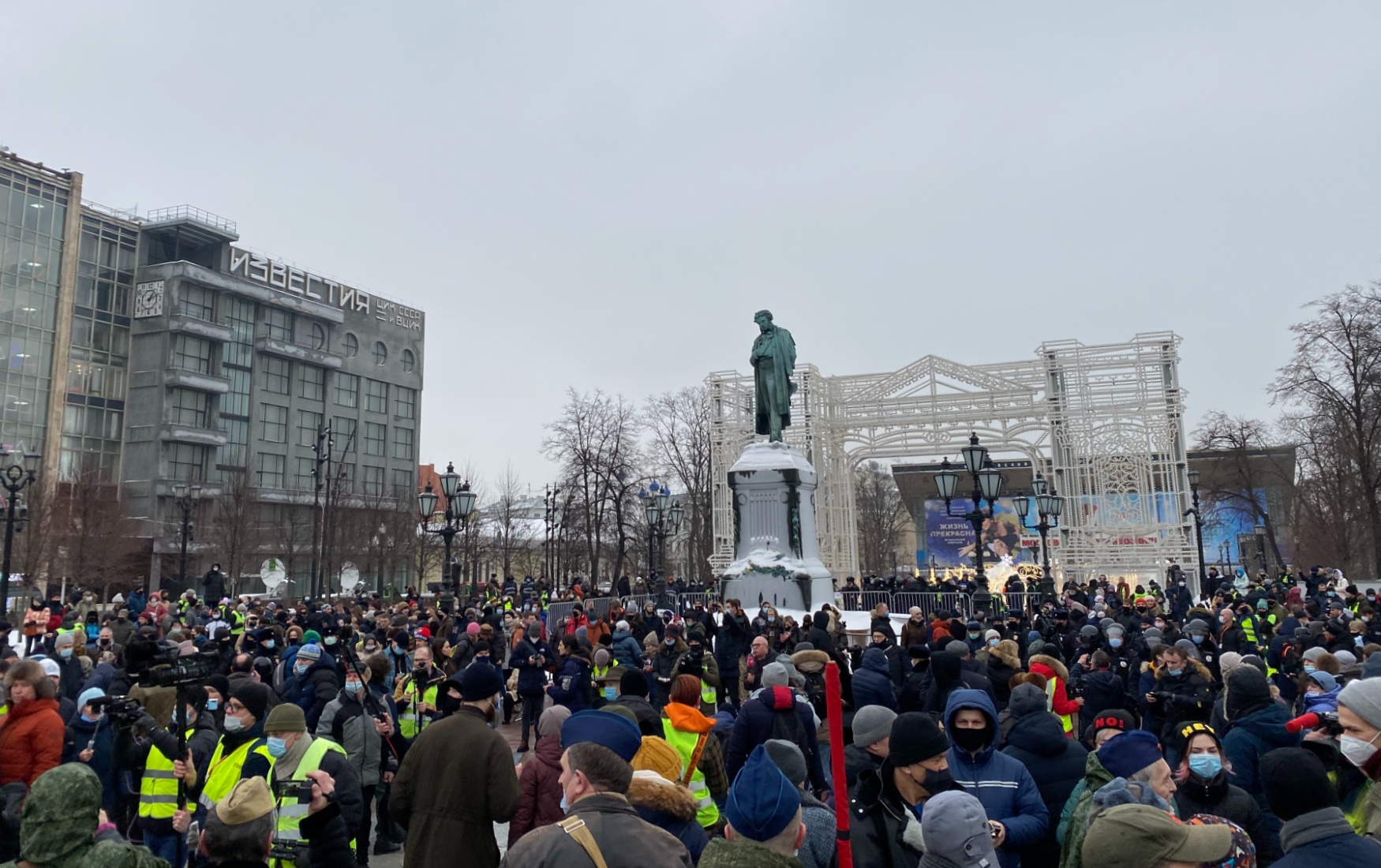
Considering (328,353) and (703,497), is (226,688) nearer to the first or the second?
(703,497)

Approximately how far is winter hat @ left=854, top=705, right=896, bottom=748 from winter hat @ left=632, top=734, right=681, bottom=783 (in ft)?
3.22

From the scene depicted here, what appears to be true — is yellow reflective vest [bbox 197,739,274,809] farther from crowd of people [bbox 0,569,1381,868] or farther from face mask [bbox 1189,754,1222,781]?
face mask [bbox 1189,754,1222,781]

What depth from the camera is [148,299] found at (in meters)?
55.8

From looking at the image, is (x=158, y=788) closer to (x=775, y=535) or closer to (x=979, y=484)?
(x=979, y=484)

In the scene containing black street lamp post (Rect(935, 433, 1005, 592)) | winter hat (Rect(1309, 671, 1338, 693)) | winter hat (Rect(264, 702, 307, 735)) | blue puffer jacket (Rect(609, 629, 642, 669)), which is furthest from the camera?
black street lamp post (Rect(935, 433, 1005, 592))

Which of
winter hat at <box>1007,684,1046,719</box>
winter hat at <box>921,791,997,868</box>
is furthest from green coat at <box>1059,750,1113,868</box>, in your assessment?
winter hat at <box>1007,684,1046,719</box>

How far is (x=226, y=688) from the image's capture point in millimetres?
6793

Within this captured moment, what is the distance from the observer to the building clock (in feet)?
182

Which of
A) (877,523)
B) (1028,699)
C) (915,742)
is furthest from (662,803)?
(877,523)

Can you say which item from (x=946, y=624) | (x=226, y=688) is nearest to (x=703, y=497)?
(x=946, y=624)

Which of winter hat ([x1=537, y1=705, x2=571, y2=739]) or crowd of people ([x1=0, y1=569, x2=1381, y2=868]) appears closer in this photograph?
crowd of people ([x1=0, y1=569, x2=1381, y2=868])

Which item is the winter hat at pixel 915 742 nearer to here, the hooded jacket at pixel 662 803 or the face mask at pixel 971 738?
the face mask at pixel 971 738

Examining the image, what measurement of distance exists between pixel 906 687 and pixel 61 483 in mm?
47894

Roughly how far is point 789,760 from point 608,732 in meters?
1.06
